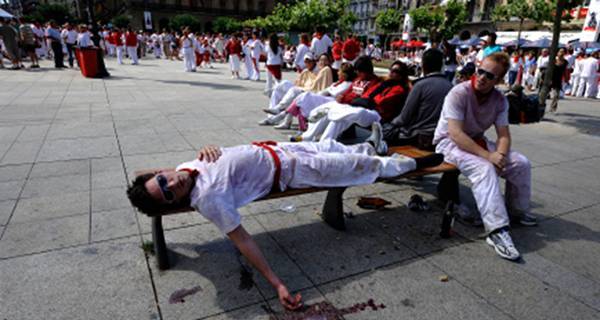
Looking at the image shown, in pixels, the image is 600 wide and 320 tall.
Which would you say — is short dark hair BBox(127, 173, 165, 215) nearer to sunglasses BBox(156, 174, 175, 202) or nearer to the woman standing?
sunglasses BBox(156, 174, 175, 202)

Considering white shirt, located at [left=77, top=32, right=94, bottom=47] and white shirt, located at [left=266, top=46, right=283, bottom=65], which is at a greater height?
white shirt, located at [left=77, top=32, right=94, bottom=47]

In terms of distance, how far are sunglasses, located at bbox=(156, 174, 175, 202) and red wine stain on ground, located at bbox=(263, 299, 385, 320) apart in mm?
936

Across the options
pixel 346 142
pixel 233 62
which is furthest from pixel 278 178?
pixel 233 62

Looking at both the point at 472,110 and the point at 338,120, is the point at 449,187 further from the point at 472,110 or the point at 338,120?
the point at 338,120

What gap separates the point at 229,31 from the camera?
57719mm

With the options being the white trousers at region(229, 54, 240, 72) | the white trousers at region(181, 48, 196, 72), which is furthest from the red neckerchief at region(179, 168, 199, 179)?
the white trousers at region(181, 48, 196, 72)

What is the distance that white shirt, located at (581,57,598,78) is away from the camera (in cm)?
1463

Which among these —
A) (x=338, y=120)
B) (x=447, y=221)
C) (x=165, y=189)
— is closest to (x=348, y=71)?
(x=338, y=120)

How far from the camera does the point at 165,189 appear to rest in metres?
2.32

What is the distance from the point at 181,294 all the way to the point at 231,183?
0.81m

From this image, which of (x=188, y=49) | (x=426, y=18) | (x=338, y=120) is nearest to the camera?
(x=338, y=120)

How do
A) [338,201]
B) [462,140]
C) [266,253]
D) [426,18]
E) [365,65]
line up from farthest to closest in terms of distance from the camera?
[426,18] → [365,65] → [462,140] → [338,201] → [266,253]

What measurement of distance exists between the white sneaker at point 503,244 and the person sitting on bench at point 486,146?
2 centimetres

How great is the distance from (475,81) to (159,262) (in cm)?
315
